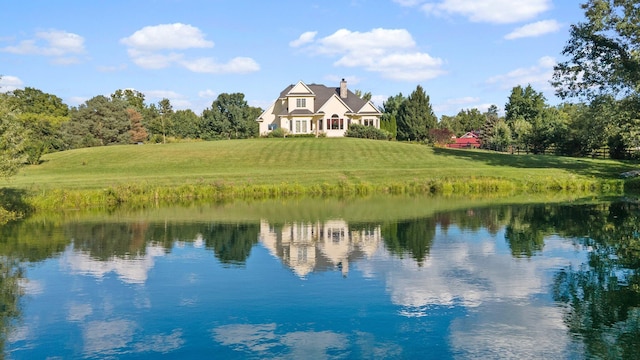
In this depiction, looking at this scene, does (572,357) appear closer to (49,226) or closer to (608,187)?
(49,226)

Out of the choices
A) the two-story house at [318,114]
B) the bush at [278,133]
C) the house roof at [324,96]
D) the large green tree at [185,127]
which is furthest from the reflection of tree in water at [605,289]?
the large green tree at [185,127]

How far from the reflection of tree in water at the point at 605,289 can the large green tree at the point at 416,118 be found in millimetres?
65038

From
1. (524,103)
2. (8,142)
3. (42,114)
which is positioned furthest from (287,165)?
(42,114)

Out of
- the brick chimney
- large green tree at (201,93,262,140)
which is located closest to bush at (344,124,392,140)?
the brick chimney

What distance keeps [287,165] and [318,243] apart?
33202 mm

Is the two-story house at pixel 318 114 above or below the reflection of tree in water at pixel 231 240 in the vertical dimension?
above

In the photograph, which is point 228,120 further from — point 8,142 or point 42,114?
point 8,142

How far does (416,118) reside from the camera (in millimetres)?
93875

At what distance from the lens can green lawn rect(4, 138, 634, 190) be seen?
153 feet

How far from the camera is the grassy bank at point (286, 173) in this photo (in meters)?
41.6

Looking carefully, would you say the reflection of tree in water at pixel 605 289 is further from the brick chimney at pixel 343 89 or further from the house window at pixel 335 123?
the brick chimney at pixel 343 89

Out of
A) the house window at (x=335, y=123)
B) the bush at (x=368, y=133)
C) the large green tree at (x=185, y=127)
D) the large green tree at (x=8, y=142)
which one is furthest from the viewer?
the large green tree at (x=185, y=127)

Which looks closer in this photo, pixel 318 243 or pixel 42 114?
pixel 318 243

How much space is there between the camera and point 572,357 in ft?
39.0
